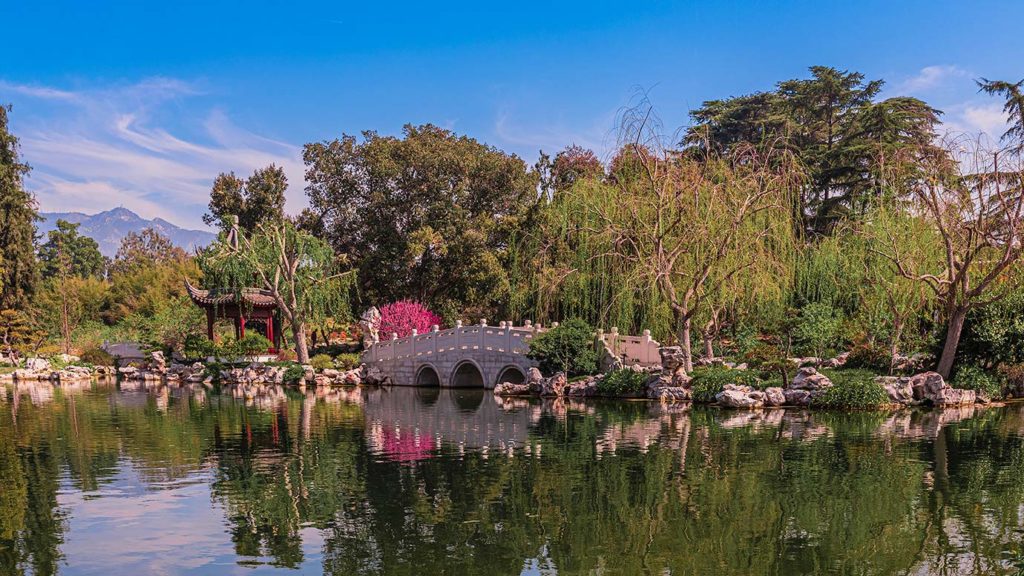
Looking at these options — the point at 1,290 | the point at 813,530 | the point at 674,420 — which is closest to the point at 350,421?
the point at 674,420

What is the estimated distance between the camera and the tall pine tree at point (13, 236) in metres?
35.3

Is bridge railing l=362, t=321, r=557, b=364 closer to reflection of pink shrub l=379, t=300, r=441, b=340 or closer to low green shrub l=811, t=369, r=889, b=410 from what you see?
reflection of pink shrub l=379, t=300, r=441, b=340

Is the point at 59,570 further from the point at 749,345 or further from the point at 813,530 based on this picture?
the point at 749,345

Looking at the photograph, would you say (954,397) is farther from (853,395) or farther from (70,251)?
(70,251)

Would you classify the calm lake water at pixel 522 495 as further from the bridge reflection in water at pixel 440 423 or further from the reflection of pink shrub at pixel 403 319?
the reflection of pink shrub at pixel 403 319

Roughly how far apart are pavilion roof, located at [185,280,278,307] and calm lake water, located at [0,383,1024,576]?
1321cm

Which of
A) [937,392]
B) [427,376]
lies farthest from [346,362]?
[937,392]

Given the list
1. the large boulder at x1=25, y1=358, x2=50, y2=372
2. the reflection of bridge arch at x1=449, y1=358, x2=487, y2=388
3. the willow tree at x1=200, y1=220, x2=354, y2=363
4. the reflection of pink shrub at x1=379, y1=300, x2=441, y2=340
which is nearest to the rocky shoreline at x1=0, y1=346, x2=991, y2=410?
the large boulder at x1=25, y1=358, x2=50, y2=372

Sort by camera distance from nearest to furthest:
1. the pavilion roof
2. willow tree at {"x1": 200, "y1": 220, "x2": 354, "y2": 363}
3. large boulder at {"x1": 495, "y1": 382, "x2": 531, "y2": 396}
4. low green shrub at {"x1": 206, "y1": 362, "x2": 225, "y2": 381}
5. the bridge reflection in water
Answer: the bridge reflection in water < large boulder at {"x1": 495, "y1": 382, "x2": 531, "y2": 396} < willow tree at {"x1": 200, "y1": 220, "x2": 354, "y2": 363} < low green shrub at {"x1": 206, "y1": 362, "x2": 225, "y2": 381} < the pavilion roof

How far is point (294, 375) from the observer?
92.1 ft

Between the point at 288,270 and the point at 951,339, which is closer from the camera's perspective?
the point at 951,339

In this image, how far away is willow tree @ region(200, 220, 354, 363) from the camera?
1140 inches

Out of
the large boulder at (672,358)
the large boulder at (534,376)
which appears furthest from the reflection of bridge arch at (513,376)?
the large boulder at (672,358)

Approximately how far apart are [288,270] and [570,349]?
10.8m
